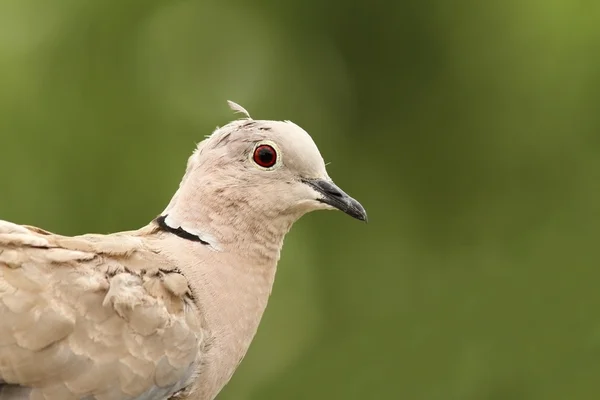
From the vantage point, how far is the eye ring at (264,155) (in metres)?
2.41

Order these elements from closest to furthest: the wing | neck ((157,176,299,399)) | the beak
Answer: the wing < neck ((157,176,299,399)) < the beak

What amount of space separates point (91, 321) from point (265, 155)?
0.66 metres

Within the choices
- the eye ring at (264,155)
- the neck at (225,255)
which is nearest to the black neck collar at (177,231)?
the neck at (225,255)

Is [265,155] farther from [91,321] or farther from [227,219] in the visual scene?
[91,321]

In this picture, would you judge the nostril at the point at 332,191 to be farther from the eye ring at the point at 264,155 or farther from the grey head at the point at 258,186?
the eye ring at the point at 264,155

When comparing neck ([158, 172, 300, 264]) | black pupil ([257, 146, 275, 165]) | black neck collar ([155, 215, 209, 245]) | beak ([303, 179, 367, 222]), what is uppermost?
black pupil ([257, 146, 275, 165])

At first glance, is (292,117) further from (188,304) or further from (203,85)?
(188,304)

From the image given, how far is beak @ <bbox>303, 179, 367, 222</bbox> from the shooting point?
2400 millimetres

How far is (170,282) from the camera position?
88.5 inches

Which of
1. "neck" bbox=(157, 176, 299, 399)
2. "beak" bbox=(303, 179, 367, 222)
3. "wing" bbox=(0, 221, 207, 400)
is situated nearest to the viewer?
"wing" bbox=(0, 221, 207, 400)

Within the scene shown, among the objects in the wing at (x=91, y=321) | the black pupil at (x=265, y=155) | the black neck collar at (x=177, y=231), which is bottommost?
the wing at (x=91, y=321)

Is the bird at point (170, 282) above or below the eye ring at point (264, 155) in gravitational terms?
below

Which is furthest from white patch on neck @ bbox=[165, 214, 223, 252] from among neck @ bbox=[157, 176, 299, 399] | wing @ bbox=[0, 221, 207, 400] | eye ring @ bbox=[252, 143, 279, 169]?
eye ring @ bbox=[252, 143, 279, 169]

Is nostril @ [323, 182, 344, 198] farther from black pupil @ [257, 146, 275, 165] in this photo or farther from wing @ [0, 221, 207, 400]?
wing @ [0, 221, 207, 400]
